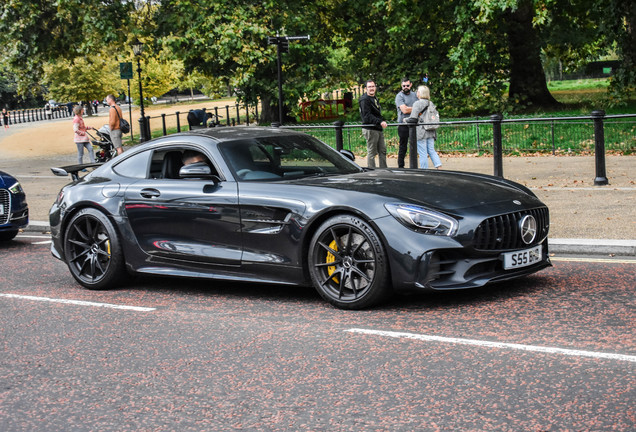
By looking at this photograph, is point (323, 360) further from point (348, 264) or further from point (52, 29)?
point (52, 29)

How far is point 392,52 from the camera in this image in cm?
3259

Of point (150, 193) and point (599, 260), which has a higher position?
point (150, 193)

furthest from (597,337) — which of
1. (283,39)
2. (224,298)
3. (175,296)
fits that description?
(283,39)

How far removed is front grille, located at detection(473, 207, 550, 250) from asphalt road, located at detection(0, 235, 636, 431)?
0.45 meters

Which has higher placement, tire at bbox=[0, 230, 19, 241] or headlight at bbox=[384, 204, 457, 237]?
headlight at bbox=[384, 204, 457, 237]

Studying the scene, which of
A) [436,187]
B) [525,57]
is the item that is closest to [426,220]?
[436,187]

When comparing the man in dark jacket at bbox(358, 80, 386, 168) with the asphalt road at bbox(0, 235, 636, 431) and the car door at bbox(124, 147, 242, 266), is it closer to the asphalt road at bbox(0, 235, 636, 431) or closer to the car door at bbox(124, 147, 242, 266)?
the car door at bbox(124, 147, 242, 266)

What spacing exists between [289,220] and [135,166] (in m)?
2.05

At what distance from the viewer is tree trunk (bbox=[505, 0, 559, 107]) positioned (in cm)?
3081

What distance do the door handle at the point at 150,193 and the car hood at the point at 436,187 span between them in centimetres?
142

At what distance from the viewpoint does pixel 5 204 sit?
478 inches

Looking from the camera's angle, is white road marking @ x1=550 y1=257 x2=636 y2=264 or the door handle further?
white road marking @ x1=550 y1=257 x2=636 y2=264

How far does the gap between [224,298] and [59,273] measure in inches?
103

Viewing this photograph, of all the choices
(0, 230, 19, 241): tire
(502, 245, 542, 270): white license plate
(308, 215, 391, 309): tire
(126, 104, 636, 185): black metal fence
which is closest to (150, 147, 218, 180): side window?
(308, 215, 391, 309): tire
